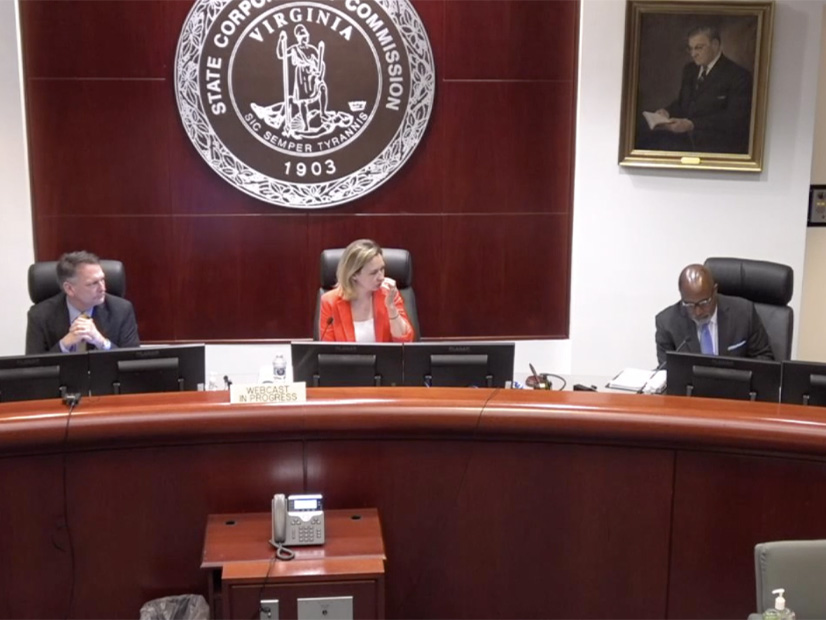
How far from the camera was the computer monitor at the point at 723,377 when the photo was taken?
2.95 meters

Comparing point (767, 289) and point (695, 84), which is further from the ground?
point (695, 84)

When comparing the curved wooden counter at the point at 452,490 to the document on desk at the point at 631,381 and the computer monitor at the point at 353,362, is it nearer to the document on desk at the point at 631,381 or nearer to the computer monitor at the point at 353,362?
the computer monitor at the point at 353,362

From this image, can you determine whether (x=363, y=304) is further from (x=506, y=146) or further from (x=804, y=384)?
(x=804, y=384)

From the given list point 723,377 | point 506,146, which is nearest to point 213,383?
point 723,377

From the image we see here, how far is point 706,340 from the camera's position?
3.97m

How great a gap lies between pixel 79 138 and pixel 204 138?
25.5 inches

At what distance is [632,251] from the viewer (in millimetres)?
5156

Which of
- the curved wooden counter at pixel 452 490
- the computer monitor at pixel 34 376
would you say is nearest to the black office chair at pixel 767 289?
the curved wooden counter at pixel 452 490

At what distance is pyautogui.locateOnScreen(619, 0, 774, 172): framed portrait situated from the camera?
190 inches

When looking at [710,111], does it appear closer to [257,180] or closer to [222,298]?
[257,180]

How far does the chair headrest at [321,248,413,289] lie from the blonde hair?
0.26 m

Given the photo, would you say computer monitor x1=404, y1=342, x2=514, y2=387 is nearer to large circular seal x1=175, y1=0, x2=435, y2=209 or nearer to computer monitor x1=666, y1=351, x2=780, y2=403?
computer monitor x1=666, y1=351, x2=780, y2=403

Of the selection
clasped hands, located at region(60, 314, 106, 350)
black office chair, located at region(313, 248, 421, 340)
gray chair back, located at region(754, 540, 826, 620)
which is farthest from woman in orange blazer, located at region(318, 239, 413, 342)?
gray chair back, located at region(754, 540, 826, 620)

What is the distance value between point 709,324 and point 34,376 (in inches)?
103
